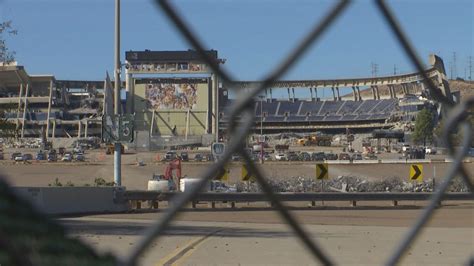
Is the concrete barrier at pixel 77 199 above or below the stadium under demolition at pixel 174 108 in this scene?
below

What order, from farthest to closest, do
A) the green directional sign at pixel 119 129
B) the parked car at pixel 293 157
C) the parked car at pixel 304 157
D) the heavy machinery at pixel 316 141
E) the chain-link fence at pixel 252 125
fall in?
the heavy machinery at pixel 316 141
the parked car at pixel 304 157
the parked car at pixel 293 157
the green directional sign at pixel 119 129
the chain-link fence at pixel 252 125

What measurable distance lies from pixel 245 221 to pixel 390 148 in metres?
92.5

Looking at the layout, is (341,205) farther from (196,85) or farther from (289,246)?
(196,85)

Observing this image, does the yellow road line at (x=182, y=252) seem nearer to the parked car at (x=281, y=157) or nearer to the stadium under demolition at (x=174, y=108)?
the parked car at (x=281, y=157)

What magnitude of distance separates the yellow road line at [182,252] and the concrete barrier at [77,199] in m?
9.06

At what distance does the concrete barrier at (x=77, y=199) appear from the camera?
25000 millimetres

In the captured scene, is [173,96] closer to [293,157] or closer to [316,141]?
[316,141]

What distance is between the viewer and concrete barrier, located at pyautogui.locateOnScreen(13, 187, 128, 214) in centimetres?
2500

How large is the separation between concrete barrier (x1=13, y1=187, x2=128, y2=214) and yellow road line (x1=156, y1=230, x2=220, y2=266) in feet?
29.7

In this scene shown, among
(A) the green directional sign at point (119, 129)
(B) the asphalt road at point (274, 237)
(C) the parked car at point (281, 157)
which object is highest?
(A) the green directional sign at point (119, 129)

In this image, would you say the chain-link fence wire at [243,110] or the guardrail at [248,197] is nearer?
the chain-link fence wire at [243,110]

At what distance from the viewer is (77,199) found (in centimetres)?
2647

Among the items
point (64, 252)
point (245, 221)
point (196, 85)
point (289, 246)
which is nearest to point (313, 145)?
point (196, 85)

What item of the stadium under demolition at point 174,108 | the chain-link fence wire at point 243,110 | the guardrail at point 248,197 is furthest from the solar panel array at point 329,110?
the chain-link fence wire at point 243,110
